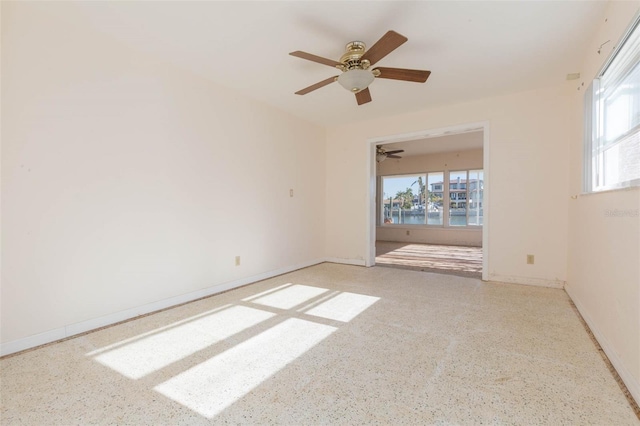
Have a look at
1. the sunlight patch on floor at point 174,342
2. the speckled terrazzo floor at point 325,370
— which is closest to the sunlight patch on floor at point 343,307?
the speckled terrazzo floor at point 325,370

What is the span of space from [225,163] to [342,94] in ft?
5.42

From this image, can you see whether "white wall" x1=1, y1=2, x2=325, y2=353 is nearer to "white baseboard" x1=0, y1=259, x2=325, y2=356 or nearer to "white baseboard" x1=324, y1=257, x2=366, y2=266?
"white baseboard" x1=0, y1=259, x2=325, y2=356

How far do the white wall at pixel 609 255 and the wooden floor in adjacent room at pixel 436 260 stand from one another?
159 cm

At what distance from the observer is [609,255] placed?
74.2 inches

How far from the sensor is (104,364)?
174cm

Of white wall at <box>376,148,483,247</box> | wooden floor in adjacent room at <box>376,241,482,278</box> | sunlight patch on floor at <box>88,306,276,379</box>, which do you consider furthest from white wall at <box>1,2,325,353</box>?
white wall at <box>376,148,483,247</box>

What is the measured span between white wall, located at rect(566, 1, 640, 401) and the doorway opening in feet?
9.15

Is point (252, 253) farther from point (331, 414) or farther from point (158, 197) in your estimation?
point (331, 414)

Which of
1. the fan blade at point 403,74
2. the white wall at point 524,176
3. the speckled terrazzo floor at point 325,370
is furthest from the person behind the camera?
the white wall at point 524,176

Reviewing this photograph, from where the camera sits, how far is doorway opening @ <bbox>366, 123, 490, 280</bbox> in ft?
20.4

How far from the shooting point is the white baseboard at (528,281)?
3.36 m

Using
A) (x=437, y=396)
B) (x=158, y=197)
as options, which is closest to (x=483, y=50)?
(x=437, y=396)

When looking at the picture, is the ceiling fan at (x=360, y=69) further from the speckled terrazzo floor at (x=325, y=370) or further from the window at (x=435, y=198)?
the window at (x=435, y=198)

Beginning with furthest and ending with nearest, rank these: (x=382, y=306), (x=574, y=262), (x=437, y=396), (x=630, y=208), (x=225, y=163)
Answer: (x=225, y=163) → (x=574, y=262) → (x=382, y=306) → (x=630, y=208) → (x=437, y=396)
